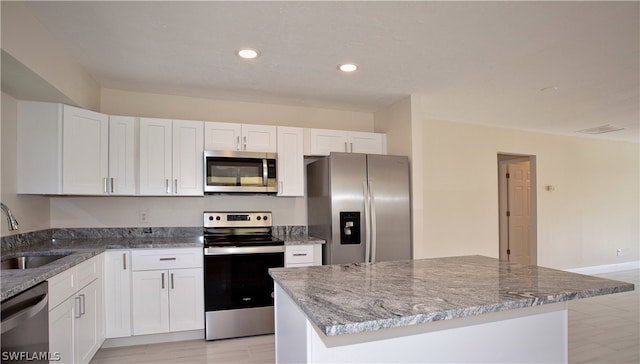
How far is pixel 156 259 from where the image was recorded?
9.82 ft

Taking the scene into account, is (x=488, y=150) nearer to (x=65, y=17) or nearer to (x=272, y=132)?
(x=272, y=132)

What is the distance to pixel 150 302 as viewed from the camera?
2975mm

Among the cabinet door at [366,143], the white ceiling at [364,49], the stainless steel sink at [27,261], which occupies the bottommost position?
the stainless steel sink at [27,261]

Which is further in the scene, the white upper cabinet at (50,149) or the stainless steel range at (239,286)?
the stainless steel range at (239,286)

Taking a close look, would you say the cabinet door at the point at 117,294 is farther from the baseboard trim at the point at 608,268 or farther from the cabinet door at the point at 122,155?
the baseboard trim at the point at 608,268

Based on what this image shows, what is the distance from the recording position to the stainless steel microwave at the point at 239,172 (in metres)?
3.33

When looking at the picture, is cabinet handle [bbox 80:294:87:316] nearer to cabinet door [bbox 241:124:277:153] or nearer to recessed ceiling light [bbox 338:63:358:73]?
cabinet door [bbox 241:124:277:153]

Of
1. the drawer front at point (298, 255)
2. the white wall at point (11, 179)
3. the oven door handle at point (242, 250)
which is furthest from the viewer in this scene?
the drawer front at point (298, 255)

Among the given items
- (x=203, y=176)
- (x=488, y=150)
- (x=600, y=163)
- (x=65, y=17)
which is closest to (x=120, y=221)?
(x=203, y=176)

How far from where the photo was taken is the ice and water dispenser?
337 cm

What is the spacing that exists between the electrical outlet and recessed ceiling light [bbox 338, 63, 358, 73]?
2416mm

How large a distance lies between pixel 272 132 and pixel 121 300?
6.78ft

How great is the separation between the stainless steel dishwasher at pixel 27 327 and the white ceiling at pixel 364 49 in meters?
1.60
